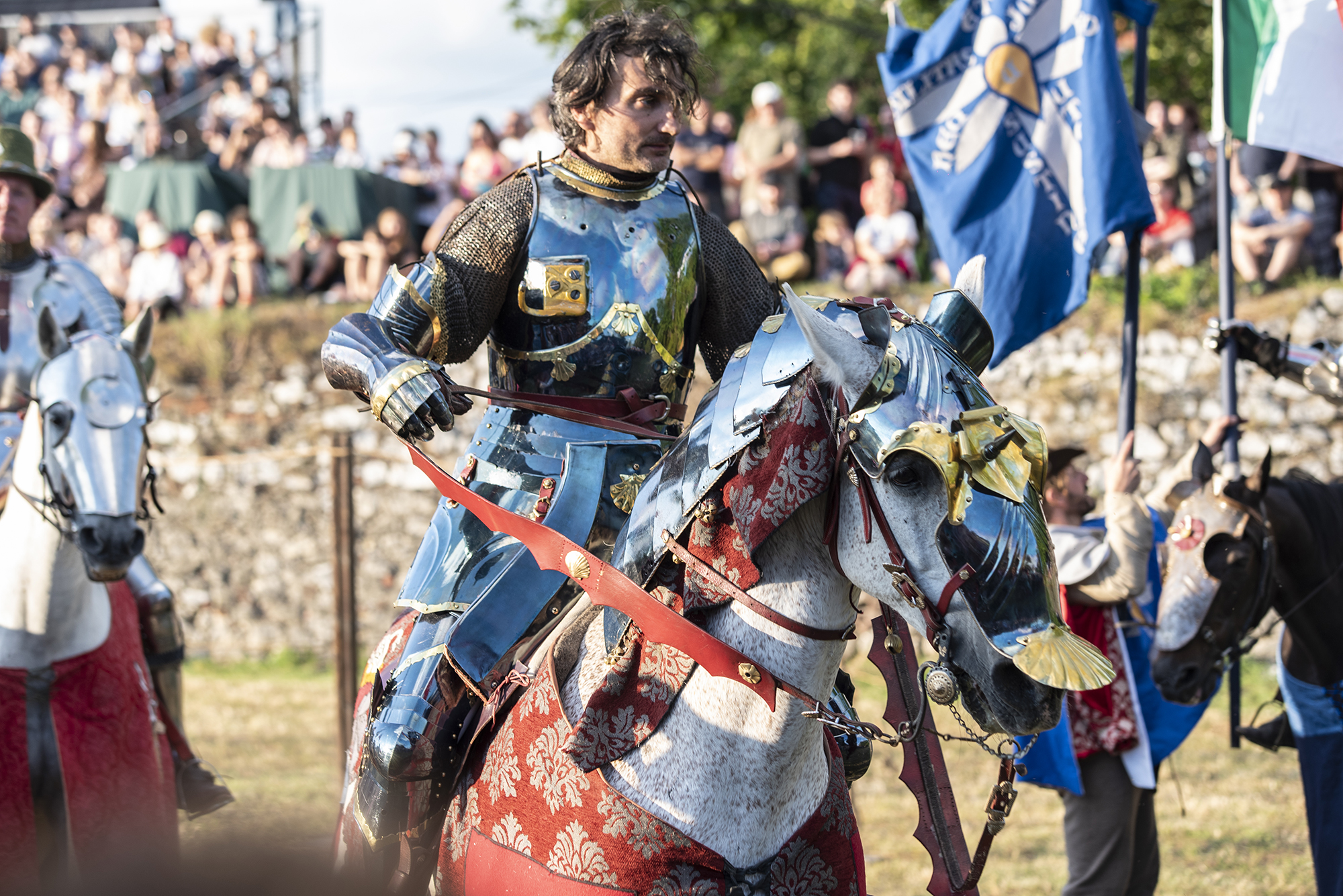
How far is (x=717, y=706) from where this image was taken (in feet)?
7.83

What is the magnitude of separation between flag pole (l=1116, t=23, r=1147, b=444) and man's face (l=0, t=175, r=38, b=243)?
14.3 ft

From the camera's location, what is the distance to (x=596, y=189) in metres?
3.22

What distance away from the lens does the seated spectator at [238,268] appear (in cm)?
1301

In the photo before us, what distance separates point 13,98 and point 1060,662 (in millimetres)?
16300

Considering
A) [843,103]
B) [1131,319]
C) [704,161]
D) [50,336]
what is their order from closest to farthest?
1. [50,336]
2. [1131,319]
3. [704,161]
4. [843,103]

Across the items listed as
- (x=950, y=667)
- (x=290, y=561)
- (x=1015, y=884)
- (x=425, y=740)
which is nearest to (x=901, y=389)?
(x=950, y=667)

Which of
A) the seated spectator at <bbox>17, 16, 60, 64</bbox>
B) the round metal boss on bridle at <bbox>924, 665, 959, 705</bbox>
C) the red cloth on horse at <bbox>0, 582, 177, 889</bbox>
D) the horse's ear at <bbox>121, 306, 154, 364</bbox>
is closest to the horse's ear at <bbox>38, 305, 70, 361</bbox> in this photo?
the horse's ear at <bbox>121, 306, 154, 364</bbox>

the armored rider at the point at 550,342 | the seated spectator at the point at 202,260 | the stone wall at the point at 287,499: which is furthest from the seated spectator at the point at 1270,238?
the seated spectator at the point at 202,260

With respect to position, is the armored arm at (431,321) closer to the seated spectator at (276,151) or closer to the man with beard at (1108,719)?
the man with beard at (1108,719)

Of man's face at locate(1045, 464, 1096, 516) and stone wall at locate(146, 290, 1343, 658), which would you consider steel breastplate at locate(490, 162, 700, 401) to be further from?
stone wall at locate(146, 290, 1343, 658)

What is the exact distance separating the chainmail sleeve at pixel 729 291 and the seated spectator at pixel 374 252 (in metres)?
9.61

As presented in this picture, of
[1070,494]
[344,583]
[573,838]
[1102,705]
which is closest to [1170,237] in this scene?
[1070,494]

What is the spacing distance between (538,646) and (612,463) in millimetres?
458

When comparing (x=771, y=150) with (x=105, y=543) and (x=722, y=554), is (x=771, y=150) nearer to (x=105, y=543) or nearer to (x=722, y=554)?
(x=105, y=543)
